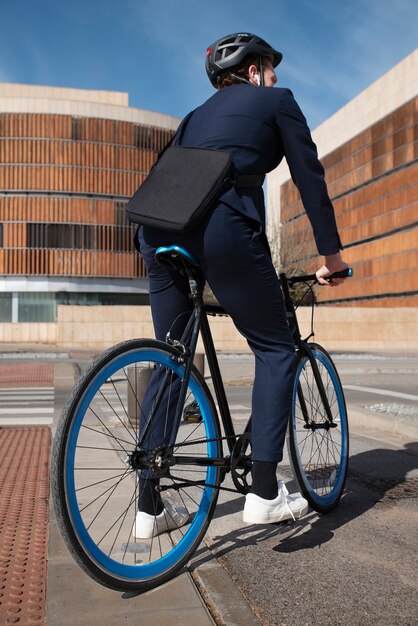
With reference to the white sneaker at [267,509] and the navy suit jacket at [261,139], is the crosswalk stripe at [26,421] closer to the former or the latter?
A: the white sneaker at [267,509]

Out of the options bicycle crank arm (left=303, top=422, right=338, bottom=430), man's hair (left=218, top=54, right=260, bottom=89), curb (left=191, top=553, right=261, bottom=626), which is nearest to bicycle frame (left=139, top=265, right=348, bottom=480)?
curb (left=191, top=553, right=261, bottom=626)

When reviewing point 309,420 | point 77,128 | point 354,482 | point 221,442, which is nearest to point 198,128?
point 221,442

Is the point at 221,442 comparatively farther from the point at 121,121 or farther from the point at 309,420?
the point at 121,121

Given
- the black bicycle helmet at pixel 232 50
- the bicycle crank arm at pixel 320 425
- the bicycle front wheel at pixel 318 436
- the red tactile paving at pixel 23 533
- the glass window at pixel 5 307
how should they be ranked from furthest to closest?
the glass window at pixel 5 307
the bicycle crank arm at pixel 320 425
the bicycle front wheel at pixel 318 436
the black bicycle helmet at pixel 232 50
the red tactile paving at pixel 23 533

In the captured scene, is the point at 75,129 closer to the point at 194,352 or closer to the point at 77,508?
the point at 194,352

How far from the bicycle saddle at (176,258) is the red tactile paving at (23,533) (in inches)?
45.3

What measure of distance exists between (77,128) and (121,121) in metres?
2.92

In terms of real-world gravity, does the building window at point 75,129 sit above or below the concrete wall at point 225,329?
above

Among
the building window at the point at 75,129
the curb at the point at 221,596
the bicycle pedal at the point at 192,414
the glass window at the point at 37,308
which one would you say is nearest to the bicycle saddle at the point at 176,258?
the bicycle pedal at the point at 192,414

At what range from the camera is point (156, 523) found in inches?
102

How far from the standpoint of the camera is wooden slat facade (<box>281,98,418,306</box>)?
44.4 m

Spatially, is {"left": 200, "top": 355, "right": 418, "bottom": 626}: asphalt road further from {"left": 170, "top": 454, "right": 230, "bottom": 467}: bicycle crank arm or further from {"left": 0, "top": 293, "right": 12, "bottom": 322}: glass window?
{"left": 0, "top": 293, "right": 12, "bottom": 322}: glass window

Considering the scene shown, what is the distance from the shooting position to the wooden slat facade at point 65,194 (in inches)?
1773

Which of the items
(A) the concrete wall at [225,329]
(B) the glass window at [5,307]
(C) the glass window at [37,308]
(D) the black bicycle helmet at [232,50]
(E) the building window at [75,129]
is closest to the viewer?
(D) the black bicycle helmet at [232,50]
